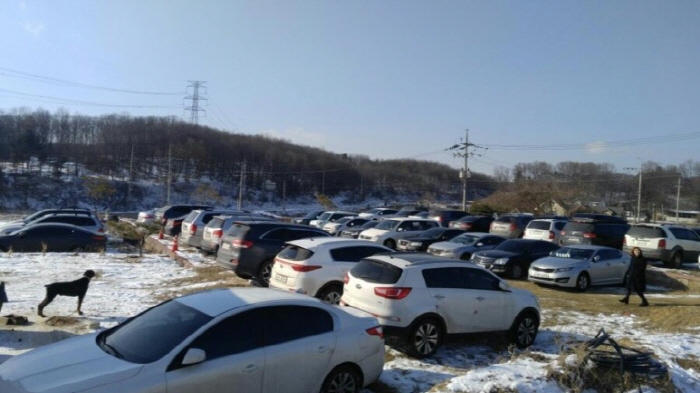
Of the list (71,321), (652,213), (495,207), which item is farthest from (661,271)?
(652,213)

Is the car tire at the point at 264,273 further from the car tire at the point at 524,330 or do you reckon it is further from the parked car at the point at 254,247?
the car tire at the point at 524,330

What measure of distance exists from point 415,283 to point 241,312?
3763 millimetres

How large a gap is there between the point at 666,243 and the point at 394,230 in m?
11.1

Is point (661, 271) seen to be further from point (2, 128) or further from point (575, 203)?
point (2, 128)

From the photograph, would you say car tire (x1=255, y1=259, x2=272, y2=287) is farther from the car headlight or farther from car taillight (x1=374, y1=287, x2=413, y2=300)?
the car headlight

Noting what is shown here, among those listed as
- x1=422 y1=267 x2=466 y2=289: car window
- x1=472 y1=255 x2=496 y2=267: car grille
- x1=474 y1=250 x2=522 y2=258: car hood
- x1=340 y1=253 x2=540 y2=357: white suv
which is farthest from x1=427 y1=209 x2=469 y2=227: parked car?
x1=422 y1=267 x2=466 y2=289: car window

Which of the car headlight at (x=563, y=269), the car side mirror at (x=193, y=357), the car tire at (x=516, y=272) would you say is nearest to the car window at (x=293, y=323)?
the car side mirror at (x=193, y=357)

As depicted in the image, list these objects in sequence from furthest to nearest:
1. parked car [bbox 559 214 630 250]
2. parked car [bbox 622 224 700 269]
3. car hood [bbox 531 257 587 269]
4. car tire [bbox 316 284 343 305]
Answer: parked car [bbox 559 214 630 250]
parked car [bbox 622 224 700 269]
car hood [bbox 531 257 587 269]
car tire [bbox 316 284 343 305]

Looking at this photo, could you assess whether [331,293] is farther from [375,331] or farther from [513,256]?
[513,256]

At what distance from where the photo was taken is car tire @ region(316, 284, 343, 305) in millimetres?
11718

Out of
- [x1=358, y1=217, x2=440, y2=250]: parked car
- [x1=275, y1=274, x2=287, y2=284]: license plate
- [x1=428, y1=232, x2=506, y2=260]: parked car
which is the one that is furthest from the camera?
[x1=358, y1=217, x2=440, y2=250]: parked car

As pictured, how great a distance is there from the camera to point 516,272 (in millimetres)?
18984

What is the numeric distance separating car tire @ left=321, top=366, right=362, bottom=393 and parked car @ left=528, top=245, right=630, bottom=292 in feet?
38.4

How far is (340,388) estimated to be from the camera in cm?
669
